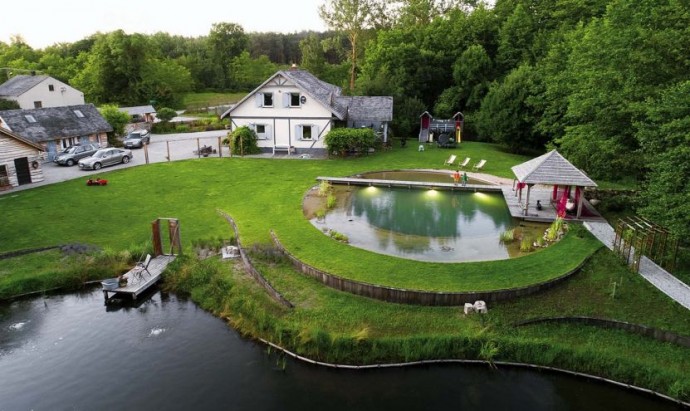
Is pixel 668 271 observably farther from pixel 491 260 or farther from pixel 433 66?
pixel 433 66

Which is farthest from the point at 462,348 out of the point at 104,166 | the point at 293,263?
the point at 104,166

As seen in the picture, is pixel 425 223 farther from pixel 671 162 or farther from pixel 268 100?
pixel 268 100

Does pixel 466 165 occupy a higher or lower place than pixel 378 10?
lower

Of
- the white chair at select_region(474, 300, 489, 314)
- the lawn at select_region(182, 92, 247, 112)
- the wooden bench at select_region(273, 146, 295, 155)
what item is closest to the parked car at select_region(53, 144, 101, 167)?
the wooden bench at select_region(273, 146, 295, 155)

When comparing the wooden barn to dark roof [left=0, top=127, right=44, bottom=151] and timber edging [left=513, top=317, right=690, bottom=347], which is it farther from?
timber edging [left=513, top=317, right=690, bottom=347]

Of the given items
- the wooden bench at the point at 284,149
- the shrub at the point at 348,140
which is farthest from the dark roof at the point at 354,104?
the wooden bench at the point at 284,149

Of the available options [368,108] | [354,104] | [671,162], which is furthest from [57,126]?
[671,162]
